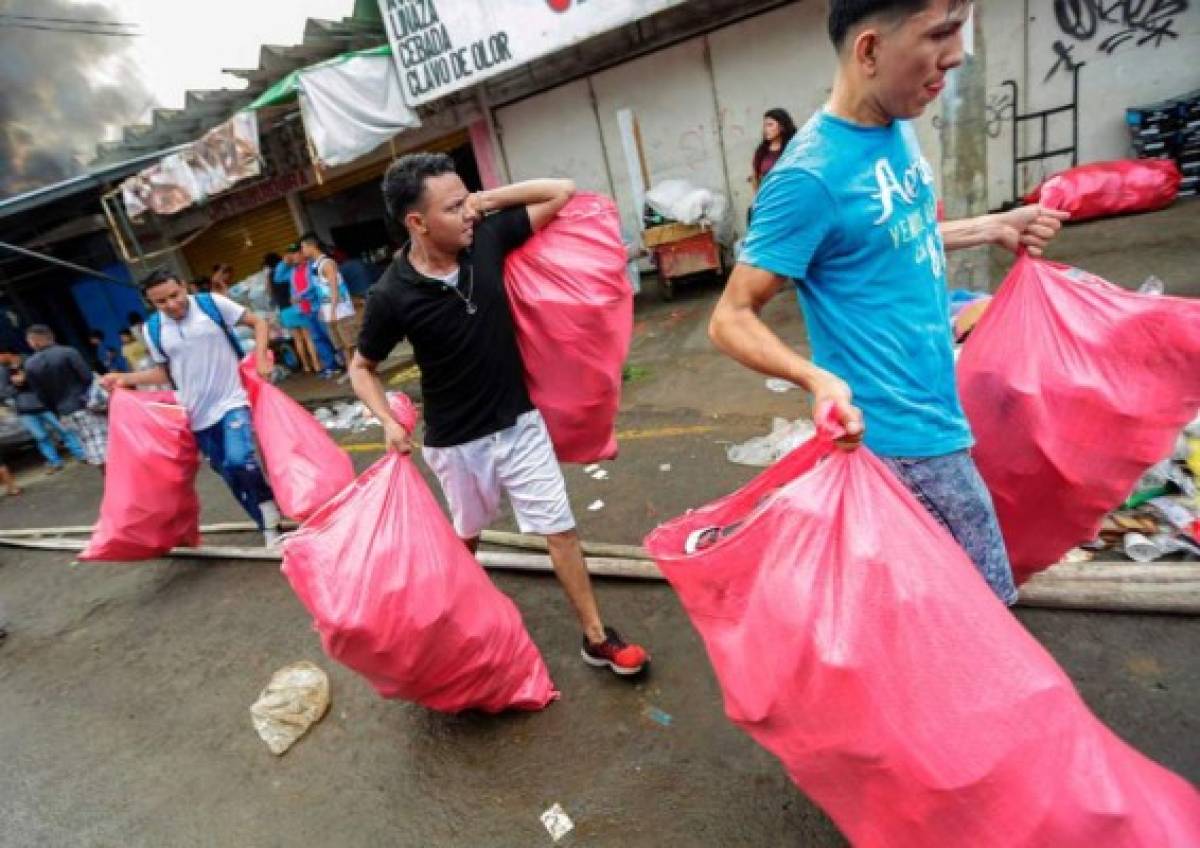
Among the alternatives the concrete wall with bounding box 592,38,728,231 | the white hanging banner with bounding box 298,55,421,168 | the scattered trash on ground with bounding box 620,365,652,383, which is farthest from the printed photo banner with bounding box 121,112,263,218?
the scattered trash on ground with bounding box 620,365,652,383

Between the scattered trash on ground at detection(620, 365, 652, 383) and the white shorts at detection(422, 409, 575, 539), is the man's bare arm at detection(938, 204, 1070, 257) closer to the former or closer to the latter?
the white shorts at detection(422, 409, 575, 539)

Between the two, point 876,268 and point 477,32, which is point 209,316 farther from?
point 477,32

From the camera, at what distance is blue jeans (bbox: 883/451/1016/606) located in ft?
4.75

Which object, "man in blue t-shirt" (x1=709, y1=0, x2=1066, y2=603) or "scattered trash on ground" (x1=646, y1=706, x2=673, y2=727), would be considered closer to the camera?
Answer: "man in blue t-shirt" (x1=709, y1=0, x2=1066, y2=603)

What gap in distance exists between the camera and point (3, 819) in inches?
101

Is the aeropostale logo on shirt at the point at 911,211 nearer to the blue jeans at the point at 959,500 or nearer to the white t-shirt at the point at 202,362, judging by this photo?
the blue jeans at the point at 959,500

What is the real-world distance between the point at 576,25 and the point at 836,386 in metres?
7.04

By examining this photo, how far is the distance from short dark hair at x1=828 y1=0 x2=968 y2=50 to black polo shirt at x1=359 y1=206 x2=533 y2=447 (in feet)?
4.02

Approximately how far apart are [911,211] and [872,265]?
149mm

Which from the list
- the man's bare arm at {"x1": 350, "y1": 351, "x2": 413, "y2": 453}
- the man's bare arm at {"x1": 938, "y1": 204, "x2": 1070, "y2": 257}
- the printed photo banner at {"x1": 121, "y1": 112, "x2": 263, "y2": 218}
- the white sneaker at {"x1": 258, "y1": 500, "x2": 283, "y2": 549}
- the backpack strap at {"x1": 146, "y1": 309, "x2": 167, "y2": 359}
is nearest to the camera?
the man's bare arm at {"x1": 938, "y1": 204, "x2": 1070, "y2": 257}

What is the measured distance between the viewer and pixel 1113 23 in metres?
6.67

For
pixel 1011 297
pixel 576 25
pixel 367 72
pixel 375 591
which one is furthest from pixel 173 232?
pixel 1011 297

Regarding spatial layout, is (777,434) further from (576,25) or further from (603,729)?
(576,25)

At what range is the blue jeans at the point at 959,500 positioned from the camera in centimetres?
145
